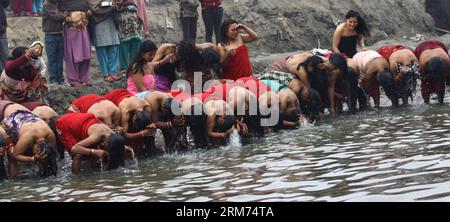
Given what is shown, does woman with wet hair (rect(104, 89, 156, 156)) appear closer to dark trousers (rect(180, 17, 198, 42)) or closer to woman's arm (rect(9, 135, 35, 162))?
woman's arm (rect(9, 135, 35, 162))

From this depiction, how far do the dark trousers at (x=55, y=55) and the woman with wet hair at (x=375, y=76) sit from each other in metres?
4.50

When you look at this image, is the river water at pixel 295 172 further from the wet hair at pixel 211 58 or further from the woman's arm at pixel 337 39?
the woman's arm at pixel 337 39

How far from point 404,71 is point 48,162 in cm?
571

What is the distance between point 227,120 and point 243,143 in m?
0.41

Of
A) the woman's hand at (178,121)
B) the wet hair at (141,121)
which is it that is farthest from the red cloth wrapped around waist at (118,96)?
the woman's hand at (178,121)

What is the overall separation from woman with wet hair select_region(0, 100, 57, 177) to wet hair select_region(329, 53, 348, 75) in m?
4.52

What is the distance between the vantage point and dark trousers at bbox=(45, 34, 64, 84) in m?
13.1

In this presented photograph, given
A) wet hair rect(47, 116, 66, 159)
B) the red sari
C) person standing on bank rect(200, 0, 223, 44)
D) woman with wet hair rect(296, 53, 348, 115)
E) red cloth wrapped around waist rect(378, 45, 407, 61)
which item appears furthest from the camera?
person standing on bank rect(200, 0, 223, 44)

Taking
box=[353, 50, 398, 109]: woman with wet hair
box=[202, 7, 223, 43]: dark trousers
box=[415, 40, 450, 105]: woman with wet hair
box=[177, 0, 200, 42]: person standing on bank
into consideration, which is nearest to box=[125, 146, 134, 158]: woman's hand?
box=[353, 50, 398, 109]: woman with wet hair

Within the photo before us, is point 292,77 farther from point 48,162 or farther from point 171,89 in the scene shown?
point 48,162

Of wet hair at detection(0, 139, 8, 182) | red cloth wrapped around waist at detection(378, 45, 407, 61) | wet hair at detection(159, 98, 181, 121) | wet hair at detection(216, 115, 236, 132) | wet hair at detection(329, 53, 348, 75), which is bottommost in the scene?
wet hair at detection(0, 139, 8, 182)

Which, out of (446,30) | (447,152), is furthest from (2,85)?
(446,30)

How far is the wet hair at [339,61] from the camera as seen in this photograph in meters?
12.6

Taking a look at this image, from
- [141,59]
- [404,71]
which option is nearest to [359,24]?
[404,71]
